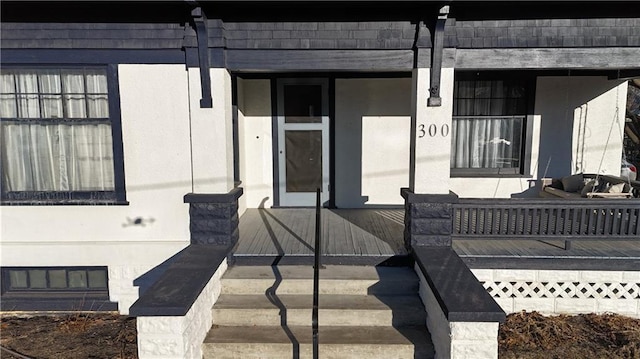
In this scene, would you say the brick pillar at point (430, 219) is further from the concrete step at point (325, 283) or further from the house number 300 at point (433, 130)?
the house number 300 at point (433, 130)

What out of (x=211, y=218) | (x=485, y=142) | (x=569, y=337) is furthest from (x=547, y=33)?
(x=211, y=218)

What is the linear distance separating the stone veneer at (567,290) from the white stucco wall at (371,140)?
106 inches

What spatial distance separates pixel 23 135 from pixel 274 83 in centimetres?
355

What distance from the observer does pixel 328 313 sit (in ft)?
13.3

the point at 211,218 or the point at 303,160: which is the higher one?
the point at 303,160

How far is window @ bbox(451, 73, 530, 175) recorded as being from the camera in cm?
688

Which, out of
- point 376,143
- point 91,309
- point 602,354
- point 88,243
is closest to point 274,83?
point 376,143

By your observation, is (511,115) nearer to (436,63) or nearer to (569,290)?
(436,63)

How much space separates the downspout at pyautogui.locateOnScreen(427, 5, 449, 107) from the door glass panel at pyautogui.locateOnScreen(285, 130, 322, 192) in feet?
8.92

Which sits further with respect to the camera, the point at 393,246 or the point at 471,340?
the point at 393,246

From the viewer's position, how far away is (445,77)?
4656 millimetres

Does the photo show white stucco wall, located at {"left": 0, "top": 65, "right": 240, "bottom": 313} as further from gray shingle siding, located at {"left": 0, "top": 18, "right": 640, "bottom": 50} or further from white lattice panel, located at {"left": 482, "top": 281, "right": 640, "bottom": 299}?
white lattice panel, located at {"left": 482, "top": 281, "right": 640, "bottom": 299}

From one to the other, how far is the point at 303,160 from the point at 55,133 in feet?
11.7

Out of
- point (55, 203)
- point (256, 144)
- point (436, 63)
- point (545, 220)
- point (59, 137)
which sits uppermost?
point (436, 63)
